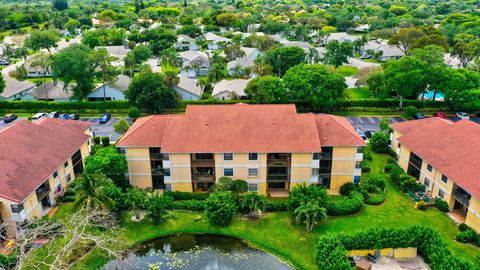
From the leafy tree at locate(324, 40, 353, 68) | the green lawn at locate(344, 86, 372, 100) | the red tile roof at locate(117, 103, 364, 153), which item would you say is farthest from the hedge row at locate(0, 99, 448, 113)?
the leafy tree at locate(324, 40, 353, 68)

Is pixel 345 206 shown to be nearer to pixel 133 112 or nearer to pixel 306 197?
pixel 306 197

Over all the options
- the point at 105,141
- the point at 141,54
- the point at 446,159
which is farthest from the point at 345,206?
the point at 141,54

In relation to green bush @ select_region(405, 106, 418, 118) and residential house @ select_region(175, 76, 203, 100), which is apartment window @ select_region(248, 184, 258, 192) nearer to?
residential house @ select_region(175, 76, 203, 100)

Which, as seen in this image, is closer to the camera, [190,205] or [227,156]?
[190,205]

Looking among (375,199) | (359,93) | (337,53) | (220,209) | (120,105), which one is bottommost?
(359,93)

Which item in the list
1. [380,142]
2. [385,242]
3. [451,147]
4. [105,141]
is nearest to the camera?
[385,242]

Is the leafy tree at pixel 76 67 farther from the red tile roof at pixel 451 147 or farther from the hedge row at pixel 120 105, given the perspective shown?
the red tile roof at pixel 451 147
